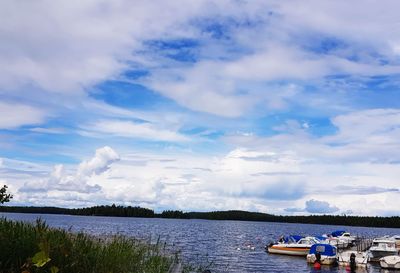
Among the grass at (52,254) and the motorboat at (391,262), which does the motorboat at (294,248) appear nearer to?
the motorboat at (391,262)

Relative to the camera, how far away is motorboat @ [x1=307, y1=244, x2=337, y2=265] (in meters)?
50.1

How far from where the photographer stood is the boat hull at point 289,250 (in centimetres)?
6076

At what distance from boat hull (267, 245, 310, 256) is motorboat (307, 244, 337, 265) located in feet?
26.2

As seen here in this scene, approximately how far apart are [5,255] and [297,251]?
53156 millimetres

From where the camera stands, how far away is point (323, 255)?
5062cm

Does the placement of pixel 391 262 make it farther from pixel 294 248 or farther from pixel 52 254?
pixel 52 254

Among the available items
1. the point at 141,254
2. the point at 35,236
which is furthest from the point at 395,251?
the point at 35,236

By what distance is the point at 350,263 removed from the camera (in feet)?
152

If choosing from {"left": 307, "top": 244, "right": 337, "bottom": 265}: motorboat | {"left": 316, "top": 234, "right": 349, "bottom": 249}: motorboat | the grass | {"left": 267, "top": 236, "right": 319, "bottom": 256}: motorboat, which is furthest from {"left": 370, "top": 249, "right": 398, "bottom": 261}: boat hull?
the grass

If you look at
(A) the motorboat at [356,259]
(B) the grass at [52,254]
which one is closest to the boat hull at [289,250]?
(A) the motorboat at [356,259]

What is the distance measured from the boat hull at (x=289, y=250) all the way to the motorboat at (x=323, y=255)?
7991mm

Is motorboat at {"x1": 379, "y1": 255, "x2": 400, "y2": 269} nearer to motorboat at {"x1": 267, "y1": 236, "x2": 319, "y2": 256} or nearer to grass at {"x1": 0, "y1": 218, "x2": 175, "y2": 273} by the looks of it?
motorboat at {"x1": 267, "y1": 236, "x2": 319, "y2": 256}

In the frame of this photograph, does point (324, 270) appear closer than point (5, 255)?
No

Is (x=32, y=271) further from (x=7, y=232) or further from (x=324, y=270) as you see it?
(x=324, y=270)
